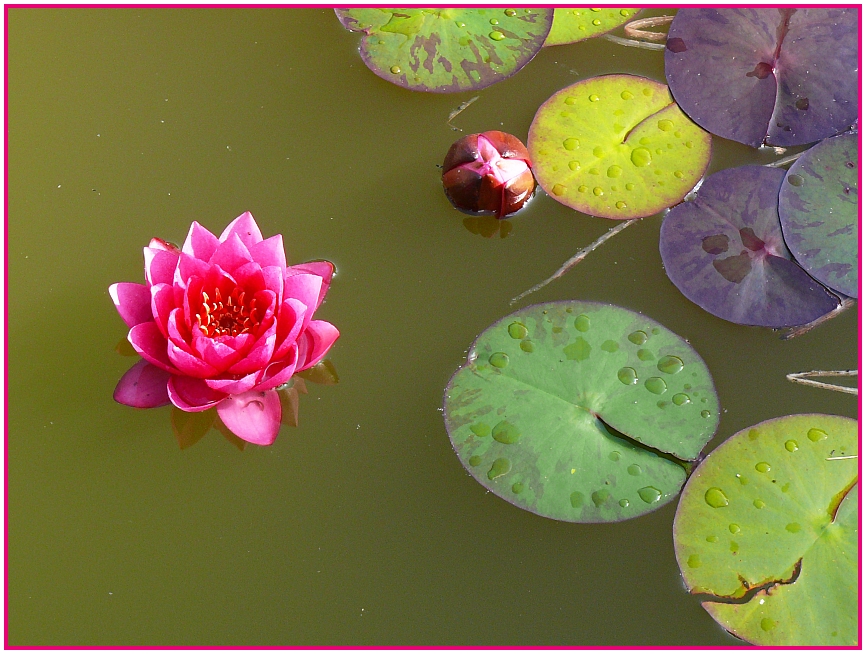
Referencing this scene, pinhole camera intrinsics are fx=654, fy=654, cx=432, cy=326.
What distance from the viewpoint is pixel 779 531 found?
1.52 metres

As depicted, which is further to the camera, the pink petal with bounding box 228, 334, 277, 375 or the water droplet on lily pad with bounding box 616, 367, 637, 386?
the water droplet on lily pad with bounding box 616, 367, 637, 386

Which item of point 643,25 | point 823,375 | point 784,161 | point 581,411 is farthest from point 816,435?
point 643,25

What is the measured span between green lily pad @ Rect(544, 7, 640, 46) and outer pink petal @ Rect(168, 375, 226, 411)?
1557 mm

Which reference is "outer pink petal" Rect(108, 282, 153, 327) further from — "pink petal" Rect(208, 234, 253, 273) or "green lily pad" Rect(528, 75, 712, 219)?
"green lily pad" Rect(528, 75, 712, 219)

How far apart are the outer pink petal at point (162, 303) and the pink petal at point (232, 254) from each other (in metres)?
0.12

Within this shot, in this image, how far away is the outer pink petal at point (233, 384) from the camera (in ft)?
4.87

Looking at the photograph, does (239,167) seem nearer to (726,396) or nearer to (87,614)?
(87,614)

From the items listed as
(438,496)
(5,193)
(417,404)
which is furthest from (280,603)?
(5,193)

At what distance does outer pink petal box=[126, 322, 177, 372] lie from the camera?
4.97ft

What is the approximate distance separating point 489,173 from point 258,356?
0.82 metres

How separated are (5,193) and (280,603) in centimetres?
149

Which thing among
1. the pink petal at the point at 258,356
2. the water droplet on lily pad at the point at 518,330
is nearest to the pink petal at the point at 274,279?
the pink petal at the point at 258,356

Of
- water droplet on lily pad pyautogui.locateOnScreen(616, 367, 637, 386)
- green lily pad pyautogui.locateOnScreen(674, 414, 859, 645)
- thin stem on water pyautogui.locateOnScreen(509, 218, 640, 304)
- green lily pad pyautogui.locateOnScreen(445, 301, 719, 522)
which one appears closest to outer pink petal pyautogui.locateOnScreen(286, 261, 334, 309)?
green lily pad pyautogui.locateOnScreen(445, 301, 719, 522)

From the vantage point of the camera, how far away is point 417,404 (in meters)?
1.75
